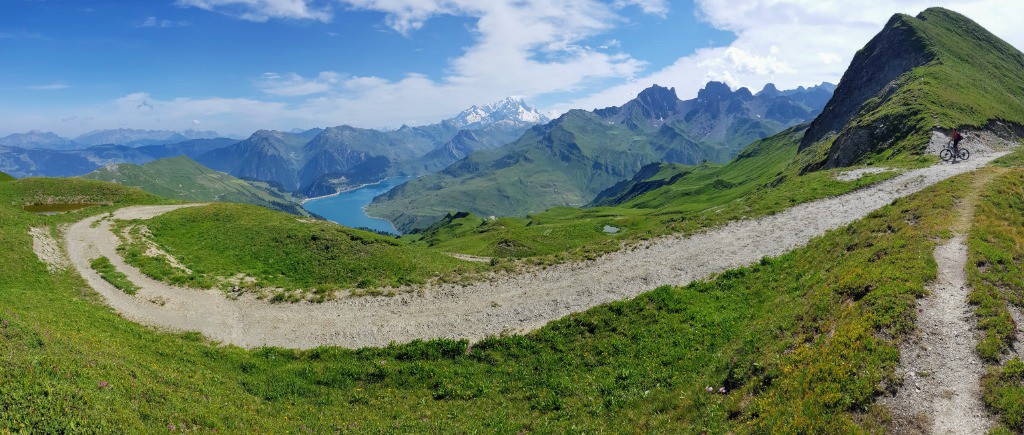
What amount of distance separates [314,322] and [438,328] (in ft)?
28.7

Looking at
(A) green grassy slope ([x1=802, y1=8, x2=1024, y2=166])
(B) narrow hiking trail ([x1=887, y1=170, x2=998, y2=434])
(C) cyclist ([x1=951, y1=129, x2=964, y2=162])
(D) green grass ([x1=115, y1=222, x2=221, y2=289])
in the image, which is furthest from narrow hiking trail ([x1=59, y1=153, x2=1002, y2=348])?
(A) green grassy slope ([x1=802, y1=8, x2=1024, y2=166])

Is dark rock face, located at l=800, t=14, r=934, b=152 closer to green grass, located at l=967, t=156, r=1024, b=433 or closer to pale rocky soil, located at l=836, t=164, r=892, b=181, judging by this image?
pale rocky soil, located at l=836, t=164, r=892, b=181

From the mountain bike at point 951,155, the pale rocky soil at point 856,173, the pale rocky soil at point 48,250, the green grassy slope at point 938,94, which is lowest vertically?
the pale rocky soil at point 48,250

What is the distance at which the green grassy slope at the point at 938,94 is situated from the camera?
216ft

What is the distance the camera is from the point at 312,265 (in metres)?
37.8

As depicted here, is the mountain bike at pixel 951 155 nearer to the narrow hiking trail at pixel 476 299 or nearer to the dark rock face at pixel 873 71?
the narrow hiking trail at pixel 476 299

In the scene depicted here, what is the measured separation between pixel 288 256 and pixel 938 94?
109 m

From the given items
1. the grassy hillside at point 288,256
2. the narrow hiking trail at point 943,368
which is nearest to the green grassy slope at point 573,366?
the narrow hiking trail at point 943,368

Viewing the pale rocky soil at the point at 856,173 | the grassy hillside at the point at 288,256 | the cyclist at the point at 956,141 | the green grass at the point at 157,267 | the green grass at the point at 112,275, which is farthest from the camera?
the cyclist at the point at 956,141

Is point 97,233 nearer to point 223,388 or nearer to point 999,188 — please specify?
point 223,388

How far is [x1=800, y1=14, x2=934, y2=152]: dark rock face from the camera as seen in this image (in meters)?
118

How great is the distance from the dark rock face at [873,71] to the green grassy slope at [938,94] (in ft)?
3.09

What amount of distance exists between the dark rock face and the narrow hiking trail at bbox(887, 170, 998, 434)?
370ft

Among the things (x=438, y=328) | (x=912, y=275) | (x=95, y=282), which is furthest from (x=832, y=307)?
(x=95, y=282)
